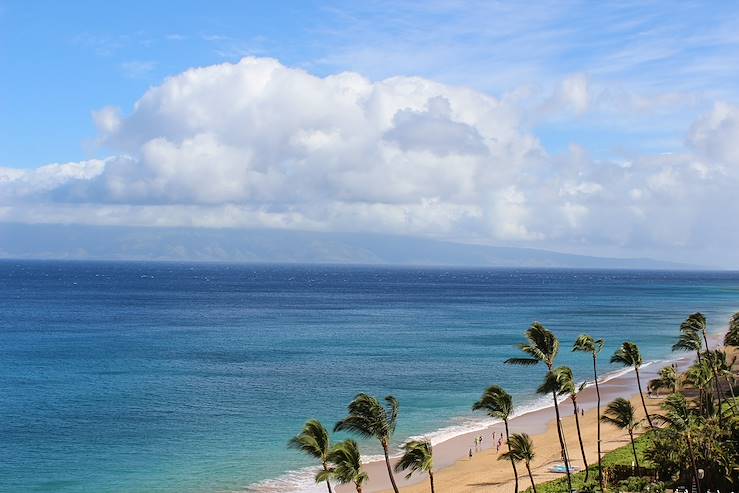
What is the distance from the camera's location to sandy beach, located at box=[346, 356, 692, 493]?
48969 mm

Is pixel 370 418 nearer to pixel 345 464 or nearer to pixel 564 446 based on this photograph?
pixel 345 464

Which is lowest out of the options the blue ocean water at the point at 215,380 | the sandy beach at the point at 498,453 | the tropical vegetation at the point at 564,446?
the sandy beach at the point at 498,453

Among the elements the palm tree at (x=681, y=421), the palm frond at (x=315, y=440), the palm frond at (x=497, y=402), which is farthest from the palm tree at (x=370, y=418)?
the palm tree at (x=681, y=421)

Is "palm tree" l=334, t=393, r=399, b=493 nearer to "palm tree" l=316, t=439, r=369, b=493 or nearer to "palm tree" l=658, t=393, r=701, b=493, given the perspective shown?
"palm tree" l=316, t=439, r=369, b=493

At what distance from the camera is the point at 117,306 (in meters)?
182

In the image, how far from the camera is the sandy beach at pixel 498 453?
49.0 metres

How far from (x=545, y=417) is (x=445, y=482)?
2249cm

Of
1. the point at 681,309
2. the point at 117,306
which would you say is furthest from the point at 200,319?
the point at 681,309

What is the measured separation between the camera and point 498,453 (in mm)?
57281

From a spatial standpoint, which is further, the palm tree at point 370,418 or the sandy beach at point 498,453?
the sandy beach at point 498,453

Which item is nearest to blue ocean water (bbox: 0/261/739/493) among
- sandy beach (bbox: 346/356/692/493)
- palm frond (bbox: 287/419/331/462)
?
sandy beach (bbox: 346/356/692/493)

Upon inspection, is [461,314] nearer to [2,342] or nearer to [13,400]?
[2,342]

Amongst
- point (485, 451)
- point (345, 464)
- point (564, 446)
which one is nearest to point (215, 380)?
point (485, 451)

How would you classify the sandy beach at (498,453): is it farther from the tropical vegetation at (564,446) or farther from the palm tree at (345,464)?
the palm tree at (345,464)
